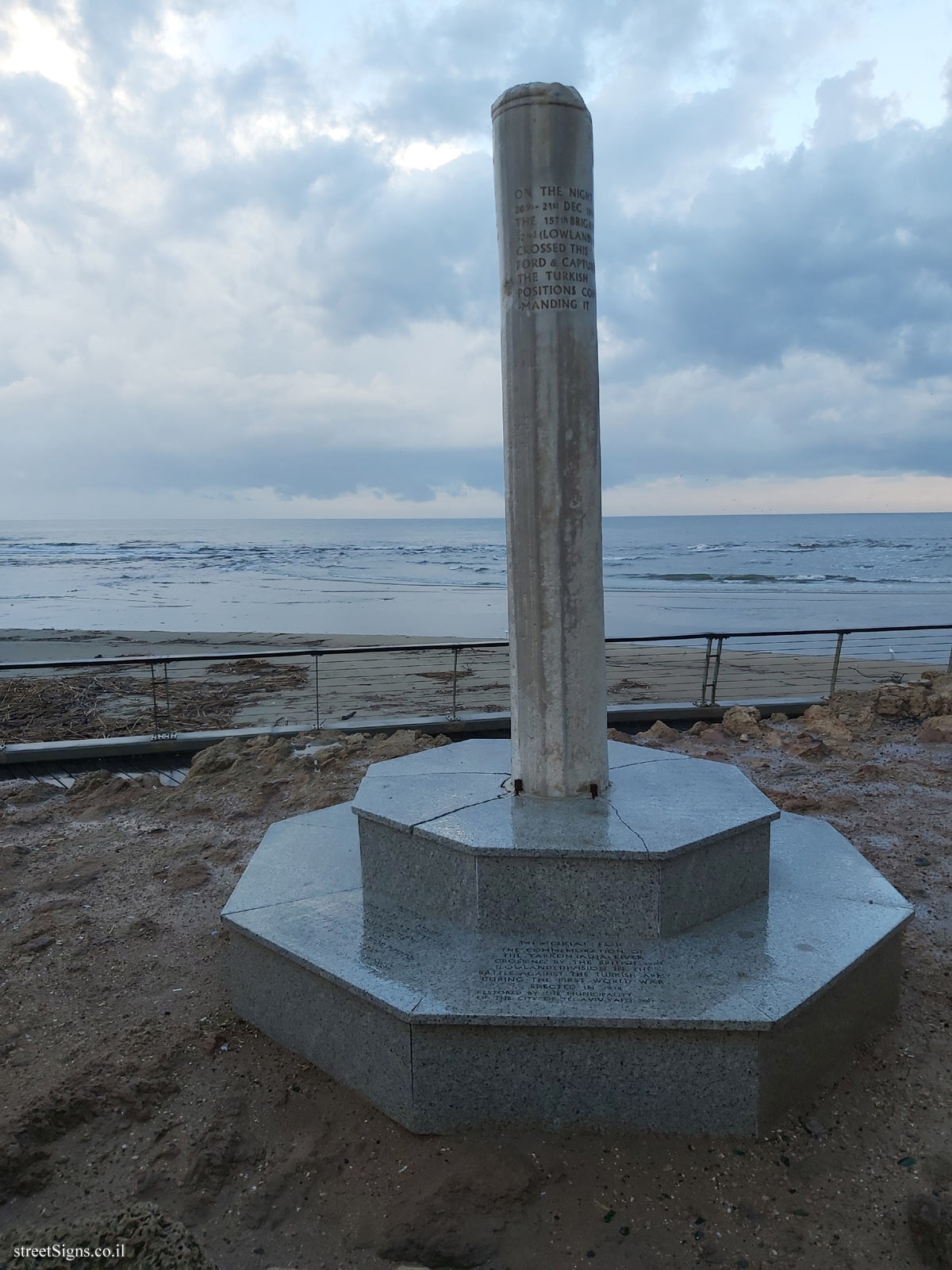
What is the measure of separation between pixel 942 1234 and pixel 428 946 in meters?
1.85

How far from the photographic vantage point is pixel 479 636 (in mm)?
19375

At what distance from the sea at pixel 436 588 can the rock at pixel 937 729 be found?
1156 centimetres

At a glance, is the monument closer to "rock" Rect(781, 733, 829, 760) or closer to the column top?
the column top

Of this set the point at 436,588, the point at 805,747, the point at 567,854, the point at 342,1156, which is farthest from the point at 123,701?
the point at 436,588

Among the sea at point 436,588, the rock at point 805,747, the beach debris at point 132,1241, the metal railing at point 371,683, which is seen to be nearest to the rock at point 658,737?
the metal railing at point 371,683

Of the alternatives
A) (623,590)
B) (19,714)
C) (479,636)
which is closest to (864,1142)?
(19,714)

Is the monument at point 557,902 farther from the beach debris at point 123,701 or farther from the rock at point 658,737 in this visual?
the beach debris at point 123,701

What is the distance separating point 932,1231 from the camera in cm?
245

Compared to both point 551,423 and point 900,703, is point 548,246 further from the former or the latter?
point 900,703

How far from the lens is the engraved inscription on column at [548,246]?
3.74 metres

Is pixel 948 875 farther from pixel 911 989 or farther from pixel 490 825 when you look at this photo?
pixel 490 825

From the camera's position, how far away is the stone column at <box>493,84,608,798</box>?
373 cm

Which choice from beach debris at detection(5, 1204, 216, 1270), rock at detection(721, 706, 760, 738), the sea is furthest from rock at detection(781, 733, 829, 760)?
the sea

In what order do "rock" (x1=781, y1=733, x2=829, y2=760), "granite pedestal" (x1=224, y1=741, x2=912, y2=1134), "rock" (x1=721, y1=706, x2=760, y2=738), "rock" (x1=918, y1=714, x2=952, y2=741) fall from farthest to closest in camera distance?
"rock" (x1=721, y1=706, x2=760, y2=738) → "rock" (x1=918, y1=714, x2=952, y2=741) → "rock" (x1=781, y1=733, x2=829, y2=760) → "granite pedestal" (x1=224, y1=741, x2=912, y2=1134)
